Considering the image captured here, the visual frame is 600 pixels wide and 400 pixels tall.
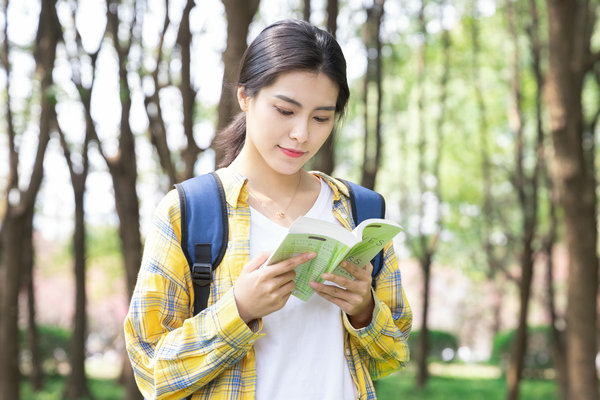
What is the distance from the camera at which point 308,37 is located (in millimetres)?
2059

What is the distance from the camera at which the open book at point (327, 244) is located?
5.49 ft

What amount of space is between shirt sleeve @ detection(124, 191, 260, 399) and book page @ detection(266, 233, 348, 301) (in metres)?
0.18

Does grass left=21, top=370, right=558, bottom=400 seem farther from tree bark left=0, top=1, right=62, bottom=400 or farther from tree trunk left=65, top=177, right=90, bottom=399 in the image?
tree bark left=0, top=1, right=62, bottom=400

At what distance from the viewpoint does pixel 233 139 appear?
2346 millimetres

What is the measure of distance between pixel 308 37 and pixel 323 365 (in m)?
0.94

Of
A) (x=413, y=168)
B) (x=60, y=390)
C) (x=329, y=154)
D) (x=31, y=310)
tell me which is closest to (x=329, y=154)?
(x=329, y=154)

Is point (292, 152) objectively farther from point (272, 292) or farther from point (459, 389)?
point (459, 389)

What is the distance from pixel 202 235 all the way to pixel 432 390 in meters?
13.4

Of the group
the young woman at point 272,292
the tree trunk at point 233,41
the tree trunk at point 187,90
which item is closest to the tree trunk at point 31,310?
the tree trunk at point 187,90

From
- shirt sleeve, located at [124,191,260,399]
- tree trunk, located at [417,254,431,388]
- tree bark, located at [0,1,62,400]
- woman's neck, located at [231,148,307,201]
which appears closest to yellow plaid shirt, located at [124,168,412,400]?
shirt sleeve, located at [124,191,260,399]

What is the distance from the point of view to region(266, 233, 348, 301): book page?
5.52 ft

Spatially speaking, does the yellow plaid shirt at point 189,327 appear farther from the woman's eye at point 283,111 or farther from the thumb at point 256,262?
the woman's eye at point 283,111

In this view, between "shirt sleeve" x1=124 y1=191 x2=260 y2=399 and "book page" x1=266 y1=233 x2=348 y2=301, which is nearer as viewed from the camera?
"book page" x1=266 y1=233 x2=348 y2=301

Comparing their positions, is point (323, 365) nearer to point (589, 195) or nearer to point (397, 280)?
point (397, 280)
